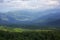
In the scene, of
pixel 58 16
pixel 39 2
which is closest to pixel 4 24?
pixel 39 2

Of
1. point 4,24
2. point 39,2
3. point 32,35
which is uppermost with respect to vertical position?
point 39,2

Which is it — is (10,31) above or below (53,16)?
below

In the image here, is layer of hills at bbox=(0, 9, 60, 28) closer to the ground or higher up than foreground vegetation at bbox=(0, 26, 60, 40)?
higher up

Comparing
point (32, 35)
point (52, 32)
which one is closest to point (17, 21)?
point (32, 35)

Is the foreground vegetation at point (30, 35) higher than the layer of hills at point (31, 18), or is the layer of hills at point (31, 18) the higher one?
the layer of hills at point (31, 18)

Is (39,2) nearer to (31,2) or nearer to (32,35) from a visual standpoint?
(31,2)

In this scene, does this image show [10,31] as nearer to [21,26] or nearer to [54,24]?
[21,26]

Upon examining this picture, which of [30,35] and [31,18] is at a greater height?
[31,18]

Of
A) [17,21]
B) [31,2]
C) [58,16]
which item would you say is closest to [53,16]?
Answer: [58,16]

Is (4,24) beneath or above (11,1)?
beneath
